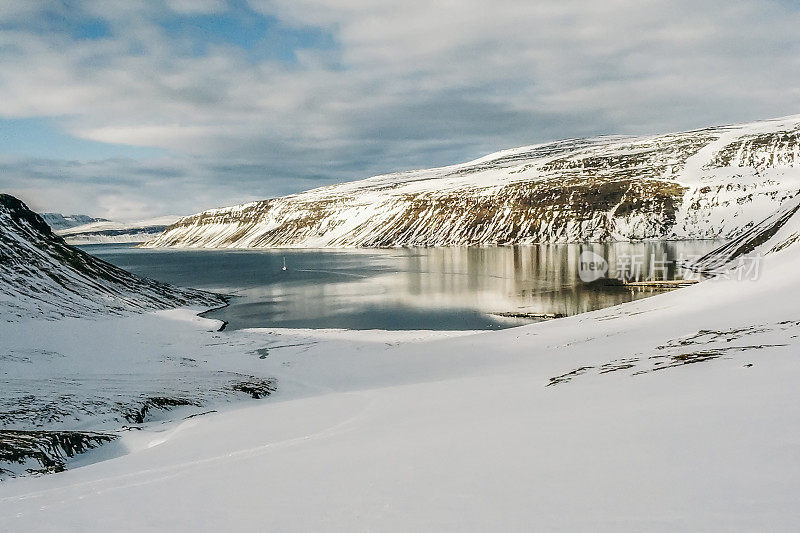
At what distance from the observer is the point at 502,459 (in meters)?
5.95

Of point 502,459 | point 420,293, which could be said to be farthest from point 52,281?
point 502,459

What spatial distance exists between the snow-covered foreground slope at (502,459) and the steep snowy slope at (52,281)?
26.5 metres

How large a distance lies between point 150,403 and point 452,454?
14.8 meters

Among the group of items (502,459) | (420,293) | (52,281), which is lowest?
(420,293)

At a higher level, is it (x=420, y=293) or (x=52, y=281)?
(x=52, y=281)

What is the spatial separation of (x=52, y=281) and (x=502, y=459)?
44.7 metres

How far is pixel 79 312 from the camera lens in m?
36.8

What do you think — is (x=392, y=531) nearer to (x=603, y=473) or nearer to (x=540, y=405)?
(x=603, y=473)

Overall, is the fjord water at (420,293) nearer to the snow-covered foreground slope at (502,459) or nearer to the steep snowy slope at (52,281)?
the steep snowy slope at (52,281)

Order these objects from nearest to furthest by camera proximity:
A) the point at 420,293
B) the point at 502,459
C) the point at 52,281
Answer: the point at 502,459, the point at 52,281, the point at 420,293

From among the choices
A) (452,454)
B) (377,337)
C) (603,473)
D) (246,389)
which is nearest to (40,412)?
(246,389)

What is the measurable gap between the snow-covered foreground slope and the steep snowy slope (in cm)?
2649

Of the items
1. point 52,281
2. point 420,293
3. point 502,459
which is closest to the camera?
point 502,459

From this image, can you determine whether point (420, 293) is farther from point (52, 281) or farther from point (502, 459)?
point (502, 459)
